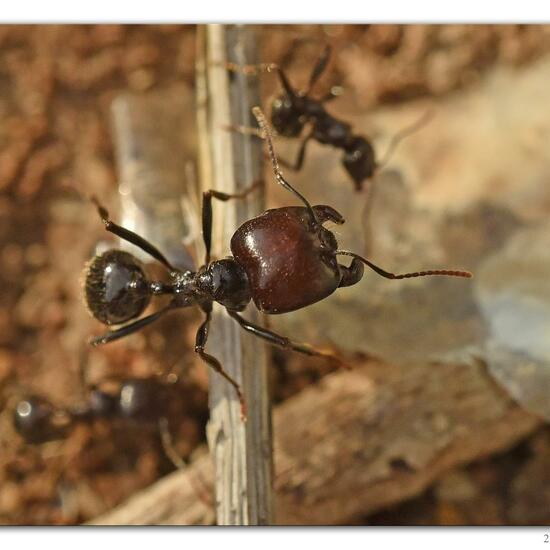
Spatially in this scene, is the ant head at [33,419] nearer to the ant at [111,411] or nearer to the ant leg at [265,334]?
the ant at [111,411]

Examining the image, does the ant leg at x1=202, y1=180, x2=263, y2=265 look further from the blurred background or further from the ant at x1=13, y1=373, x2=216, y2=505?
the ant at x1=13, y1=373, x2=216, y2=505

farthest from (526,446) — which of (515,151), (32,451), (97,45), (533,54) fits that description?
(97,45)

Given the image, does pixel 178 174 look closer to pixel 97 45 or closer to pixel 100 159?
pixel 100 159

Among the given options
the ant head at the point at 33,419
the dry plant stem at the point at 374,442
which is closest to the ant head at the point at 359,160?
the dry plant stem at the point at 374,442

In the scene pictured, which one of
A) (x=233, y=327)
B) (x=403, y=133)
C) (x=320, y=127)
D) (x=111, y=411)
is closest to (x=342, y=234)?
(x=320, y=127)

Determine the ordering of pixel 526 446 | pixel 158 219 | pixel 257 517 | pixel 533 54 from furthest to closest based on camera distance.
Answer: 1. pixel 533 54
2. pixel 158 219
3. pixel 526 446
4. pixel 257 517

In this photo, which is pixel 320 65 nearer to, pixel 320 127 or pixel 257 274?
pixel 320 127
